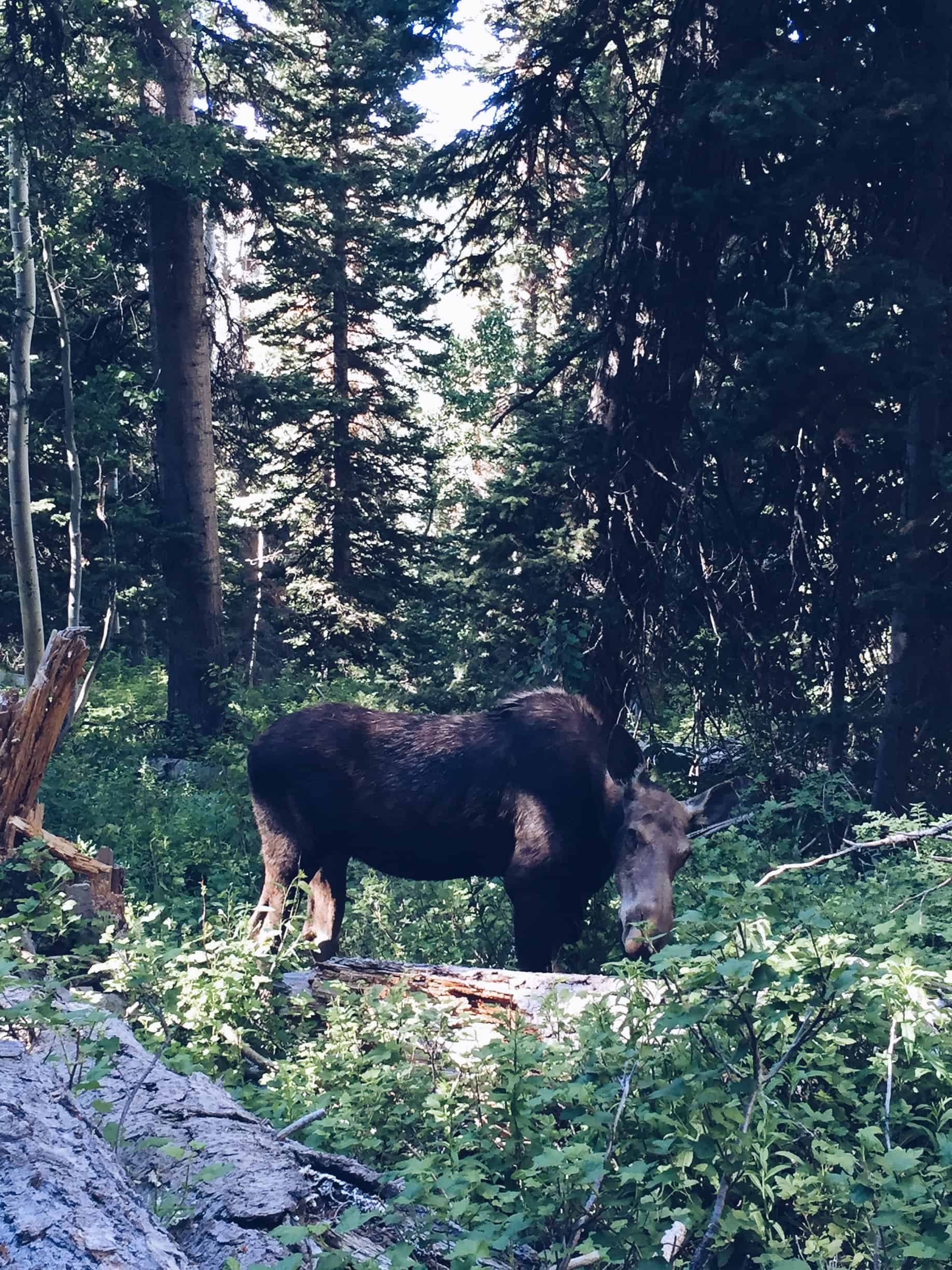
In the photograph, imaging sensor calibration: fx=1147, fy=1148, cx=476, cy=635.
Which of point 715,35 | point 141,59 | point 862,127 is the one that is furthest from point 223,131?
point 862,127

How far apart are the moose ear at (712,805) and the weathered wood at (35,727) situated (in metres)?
4.70

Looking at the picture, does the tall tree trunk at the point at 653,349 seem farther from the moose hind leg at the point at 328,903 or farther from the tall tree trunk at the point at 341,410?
the tall tree trunk at the point at 341,410

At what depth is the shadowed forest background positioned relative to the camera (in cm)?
400

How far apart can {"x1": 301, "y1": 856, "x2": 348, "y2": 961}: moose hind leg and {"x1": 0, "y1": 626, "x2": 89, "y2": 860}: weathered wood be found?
2158 mm

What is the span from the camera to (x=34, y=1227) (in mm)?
2689

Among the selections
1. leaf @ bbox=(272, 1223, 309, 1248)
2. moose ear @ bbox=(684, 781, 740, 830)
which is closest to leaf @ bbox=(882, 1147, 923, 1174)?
leaf @ bbox=(272, 1223, 309, 1248)

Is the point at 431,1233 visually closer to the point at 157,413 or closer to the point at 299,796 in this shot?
the point at 299,796

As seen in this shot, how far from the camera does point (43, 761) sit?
28.2ft

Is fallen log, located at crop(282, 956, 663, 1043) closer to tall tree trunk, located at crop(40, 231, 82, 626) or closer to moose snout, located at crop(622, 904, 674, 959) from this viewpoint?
moose snout, located at crop(622, 904, 674, 959)

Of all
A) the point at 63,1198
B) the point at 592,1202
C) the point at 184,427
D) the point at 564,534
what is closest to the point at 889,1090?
the point at 592,1202

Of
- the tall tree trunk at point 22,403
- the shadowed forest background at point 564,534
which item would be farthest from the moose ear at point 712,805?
the tall tree trunk at point 22,403

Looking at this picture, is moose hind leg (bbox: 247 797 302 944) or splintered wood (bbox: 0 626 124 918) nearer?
splintered wood (bbox: 0 626 124 918)

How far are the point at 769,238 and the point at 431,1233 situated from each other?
9807mm

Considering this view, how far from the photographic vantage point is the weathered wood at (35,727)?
813 centimetres
